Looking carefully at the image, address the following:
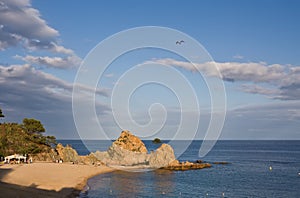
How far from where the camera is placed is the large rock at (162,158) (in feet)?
305

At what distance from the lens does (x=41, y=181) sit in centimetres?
5094

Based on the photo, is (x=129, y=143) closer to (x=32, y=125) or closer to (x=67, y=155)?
(x=67, y=155)

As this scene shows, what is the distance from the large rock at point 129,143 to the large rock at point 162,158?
34.6 feet

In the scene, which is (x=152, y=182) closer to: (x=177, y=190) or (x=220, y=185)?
(x=177, y=190)

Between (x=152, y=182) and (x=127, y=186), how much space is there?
7.82m

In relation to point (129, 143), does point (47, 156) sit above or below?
below

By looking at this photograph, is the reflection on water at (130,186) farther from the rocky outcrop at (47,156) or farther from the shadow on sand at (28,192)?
the rocky outcrop at (47,156)

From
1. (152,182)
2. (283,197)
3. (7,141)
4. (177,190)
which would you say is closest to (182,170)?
(152,182)

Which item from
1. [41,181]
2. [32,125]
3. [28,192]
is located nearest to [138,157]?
[32,125]

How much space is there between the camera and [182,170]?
8738 centimetres

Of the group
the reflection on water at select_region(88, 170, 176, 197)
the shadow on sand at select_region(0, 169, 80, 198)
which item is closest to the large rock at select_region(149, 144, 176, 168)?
the reflection on water at select_region(88, 170, 176, 197)

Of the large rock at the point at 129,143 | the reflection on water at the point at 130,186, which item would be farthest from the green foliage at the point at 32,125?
the reflection on water at the point at 130,186

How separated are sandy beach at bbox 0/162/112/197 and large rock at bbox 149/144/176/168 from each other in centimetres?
2647

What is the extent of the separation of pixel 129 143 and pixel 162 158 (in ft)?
56.6
